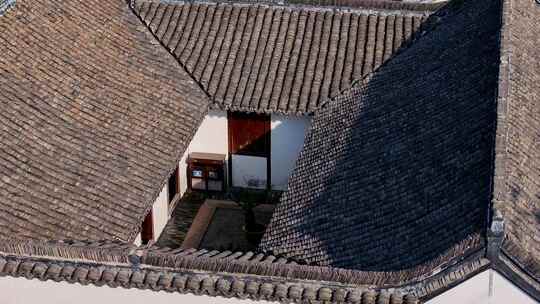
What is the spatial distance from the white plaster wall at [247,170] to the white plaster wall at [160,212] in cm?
232

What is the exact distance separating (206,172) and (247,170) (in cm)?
104

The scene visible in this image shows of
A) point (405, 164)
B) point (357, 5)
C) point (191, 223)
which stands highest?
point (357, 5)

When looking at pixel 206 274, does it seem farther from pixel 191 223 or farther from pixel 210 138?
pixel 210 138

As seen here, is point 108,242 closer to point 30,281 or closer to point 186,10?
point 30,281

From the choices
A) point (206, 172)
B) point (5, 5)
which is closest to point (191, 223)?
point (206, 172)

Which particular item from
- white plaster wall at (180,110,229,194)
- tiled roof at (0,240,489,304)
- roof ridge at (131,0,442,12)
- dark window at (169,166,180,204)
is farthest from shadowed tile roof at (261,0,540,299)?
dark window at (169,166,180,204)

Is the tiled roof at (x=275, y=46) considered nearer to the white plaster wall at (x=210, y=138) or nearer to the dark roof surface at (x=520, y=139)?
the white plaster wall at (x=210, y=138)

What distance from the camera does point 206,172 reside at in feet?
78.0

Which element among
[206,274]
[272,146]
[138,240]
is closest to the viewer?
[206,274]

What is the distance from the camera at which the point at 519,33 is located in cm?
2078

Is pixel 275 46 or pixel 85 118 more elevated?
pixel 275 46

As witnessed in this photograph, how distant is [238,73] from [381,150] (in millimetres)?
5775

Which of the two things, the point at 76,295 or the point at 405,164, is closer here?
the point at 76,295

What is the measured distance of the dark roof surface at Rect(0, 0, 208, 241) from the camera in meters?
17.2
